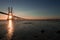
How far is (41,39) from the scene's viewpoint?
1305 inches

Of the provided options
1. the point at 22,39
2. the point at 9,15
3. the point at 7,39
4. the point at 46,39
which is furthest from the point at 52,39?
the point at 9,15

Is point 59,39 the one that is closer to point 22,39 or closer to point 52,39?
point 52,39

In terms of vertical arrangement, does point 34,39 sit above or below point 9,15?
below

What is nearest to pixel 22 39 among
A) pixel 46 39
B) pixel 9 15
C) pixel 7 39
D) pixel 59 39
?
pixel 7 39

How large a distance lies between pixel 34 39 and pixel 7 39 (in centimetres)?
655

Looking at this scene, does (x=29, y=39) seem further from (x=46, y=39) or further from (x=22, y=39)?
(x=46, y=39)

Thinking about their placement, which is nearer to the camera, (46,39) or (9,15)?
(46,39)

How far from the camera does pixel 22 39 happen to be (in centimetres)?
3309

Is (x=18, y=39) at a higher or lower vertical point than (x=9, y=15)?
lower

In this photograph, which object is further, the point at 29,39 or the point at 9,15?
the point at 9,15

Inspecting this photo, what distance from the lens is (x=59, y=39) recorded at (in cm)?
3262

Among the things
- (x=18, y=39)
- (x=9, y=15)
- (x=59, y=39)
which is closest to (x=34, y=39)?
(x=18, y=39)

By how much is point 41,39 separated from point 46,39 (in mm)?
1228

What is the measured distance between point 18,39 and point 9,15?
4237 inches
